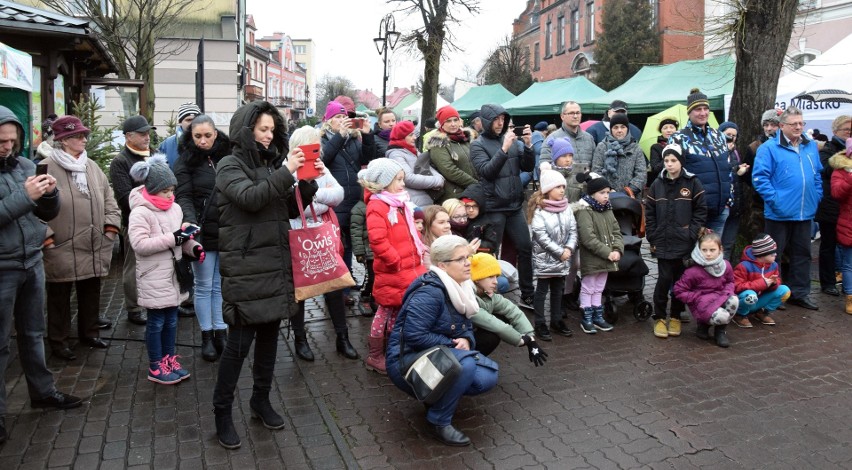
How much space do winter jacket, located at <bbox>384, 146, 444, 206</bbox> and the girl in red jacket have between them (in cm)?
139

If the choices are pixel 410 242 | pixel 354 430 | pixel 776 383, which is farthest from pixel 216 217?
pixel 776 383

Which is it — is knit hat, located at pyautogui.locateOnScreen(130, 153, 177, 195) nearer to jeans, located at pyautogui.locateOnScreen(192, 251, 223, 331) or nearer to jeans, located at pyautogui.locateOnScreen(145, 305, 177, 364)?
jeans, located at pyautogui.locateOnScreen(192, 251, 223, 331)

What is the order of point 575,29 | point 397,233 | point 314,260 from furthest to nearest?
point 575,29
point 397,233
point 314,260

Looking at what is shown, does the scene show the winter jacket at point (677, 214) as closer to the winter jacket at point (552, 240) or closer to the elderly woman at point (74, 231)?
the winter jacket at point (552, 240)

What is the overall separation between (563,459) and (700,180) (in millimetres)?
3999

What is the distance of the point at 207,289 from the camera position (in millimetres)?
5562

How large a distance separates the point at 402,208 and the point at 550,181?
164cm

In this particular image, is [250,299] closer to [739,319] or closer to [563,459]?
[563,459]

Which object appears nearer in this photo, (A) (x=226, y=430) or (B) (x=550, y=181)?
(A) (x=226, y=430)

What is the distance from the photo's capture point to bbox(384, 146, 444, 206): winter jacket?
6.83 m

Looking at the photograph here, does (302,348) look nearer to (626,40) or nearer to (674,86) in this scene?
(674,86)

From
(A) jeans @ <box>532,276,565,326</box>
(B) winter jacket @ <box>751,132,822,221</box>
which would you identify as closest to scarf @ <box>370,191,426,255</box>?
(A) jeans @ <box>532,276,565,326</box>

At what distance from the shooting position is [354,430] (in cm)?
434

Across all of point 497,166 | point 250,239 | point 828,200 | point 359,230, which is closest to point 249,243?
point 250,239
